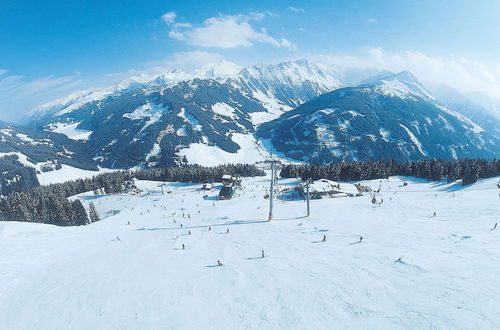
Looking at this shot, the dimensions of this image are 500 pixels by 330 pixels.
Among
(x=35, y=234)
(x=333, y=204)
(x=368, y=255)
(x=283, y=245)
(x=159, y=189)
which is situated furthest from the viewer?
(x=159, y=189)

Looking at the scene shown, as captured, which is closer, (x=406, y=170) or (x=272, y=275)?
(x=272, y=275)

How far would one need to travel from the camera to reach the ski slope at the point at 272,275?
17094 mm

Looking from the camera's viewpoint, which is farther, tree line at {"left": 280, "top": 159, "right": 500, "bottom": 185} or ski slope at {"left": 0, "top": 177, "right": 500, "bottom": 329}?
tree line at {"left": 280, "top": 159, "right": 500, "bottom": 185}

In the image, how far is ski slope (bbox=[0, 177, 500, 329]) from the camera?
17.1 meters

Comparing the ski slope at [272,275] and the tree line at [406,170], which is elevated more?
the tree line at [406,170]

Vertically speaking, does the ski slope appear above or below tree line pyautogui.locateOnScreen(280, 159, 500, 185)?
below

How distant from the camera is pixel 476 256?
23.2 metres

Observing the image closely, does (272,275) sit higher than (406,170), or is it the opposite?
(406,170)

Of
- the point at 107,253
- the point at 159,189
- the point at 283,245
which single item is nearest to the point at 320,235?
the point at 283,245

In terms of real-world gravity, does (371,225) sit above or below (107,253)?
above

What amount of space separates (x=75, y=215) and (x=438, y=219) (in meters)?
103

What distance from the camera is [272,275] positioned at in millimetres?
23594

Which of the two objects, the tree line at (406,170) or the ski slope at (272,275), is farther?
the tree line at (406,170)

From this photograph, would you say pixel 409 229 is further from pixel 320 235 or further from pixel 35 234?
pixel 35 234
